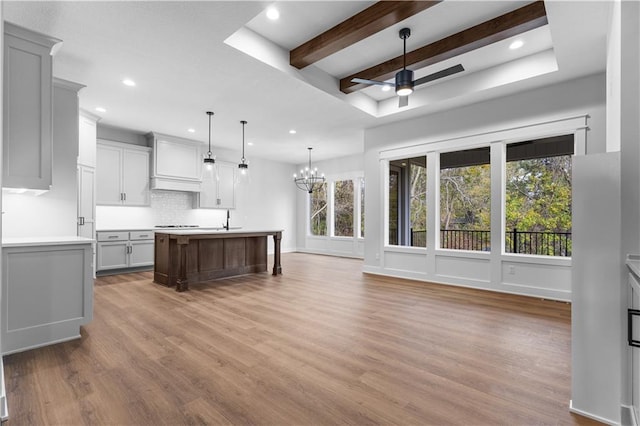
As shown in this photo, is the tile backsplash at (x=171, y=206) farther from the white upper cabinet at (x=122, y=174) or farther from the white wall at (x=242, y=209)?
the white upper cabinet at (x=122, y=174)

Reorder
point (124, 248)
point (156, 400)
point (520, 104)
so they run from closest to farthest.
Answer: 1. point (156, 400)
2. point (520, 104)
3. point (124, 248)

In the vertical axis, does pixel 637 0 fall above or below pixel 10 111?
above

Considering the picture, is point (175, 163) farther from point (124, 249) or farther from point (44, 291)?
point (44, 291)

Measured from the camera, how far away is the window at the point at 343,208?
9.25 meters

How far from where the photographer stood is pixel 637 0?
1.81m

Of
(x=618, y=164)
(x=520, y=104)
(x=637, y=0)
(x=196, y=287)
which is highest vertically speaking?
(x=520, y=104)

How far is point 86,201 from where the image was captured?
17.0 ft

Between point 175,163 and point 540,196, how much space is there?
23.4ft

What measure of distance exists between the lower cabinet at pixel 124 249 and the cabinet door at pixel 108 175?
2.40 feet

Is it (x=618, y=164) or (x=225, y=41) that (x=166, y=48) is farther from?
(x=618, y=164)

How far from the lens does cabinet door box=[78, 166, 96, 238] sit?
505 centimetres

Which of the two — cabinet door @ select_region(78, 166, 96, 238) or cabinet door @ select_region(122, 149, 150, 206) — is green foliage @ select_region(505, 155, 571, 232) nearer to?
cabinet door @ select_region(78, 166, 96, 238)

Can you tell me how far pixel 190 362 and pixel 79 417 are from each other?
0.74 metres

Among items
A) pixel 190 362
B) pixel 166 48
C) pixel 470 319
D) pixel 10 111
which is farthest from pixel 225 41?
pixel 470 319
